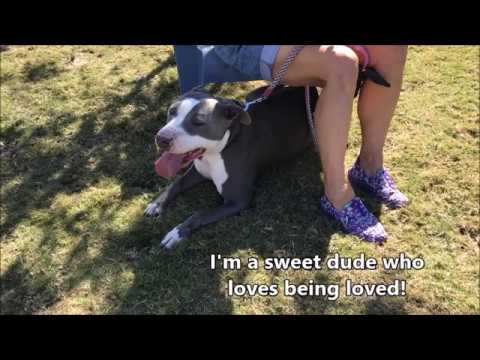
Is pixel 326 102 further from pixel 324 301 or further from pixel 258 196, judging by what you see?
pixel 324 301

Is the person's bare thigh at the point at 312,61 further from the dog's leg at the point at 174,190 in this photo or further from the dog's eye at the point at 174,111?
the dog's leg at the point at 174,190

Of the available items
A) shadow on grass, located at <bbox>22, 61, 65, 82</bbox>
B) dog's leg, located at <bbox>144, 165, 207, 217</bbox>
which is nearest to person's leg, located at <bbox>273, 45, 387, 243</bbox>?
dog's leg, located at <bbox>144, 165, 207, 217</bbox>

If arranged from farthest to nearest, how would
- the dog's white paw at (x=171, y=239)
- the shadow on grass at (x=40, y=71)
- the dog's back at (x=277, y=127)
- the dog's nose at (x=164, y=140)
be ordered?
the shadow on grass at (x=40, y=71) < the dog's back at (x=277, y=127) < the dog's white paw at (x=171, y=239) < the dog's nose at (x=164, y=140)

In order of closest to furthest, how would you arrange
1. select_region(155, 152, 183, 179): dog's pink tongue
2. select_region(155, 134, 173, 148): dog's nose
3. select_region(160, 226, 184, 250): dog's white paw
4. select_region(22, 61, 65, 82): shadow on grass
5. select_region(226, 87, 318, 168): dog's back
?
select_region(155, 134, 173, 148): dog's nose → select_region(155, 152, 183, 179): dog's pink tongue → select_region(160, 226, 184, 250): dog's white paw → select_region(226, 87, 318, 168): dog's back → select_region(22, 61, 65, 82): shadow on grass

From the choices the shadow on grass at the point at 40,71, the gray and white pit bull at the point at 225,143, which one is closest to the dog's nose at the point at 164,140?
the gray and white pit bull at the point at 225,143

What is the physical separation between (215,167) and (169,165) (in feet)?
1.05

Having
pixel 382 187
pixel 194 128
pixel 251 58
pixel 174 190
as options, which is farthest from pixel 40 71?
pixel 382 187

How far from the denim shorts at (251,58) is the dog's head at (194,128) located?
212 millimetres

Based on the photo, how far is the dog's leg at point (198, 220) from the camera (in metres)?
3.17

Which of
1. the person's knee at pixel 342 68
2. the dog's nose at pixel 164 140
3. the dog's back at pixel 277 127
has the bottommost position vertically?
the dog's back at pixel 277 127

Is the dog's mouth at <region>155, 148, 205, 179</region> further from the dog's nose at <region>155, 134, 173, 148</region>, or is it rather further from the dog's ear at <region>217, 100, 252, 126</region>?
the dog's ear at <region>217, 100, 252, 126</region>

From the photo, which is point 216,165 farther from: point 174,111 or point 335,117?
point 335,117

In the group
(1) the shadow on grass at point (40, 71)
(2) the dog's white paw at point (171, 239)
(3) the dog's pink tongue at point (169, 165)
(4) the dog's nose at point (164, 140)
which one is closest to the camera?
(4) the dog's nose at point (164, 140)

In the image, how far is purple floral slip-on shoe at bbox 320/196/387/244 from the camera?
10.5 ft
